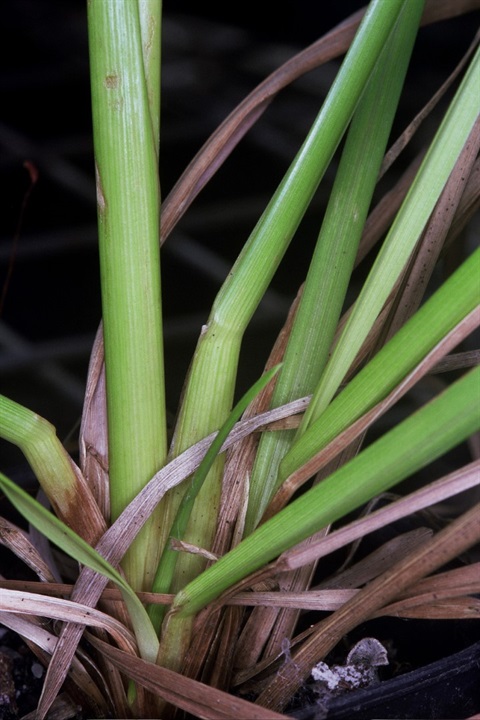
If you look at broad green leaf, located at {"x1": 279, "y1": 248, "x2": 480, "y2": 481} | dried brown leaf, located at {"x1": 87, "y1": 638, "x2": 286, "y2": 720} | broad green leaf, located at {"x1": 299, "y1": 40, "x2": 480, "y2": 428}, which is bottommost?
dried brown leaf, located at {"x1": 87, "y1": 638, "x2": 286, "y2": 720}

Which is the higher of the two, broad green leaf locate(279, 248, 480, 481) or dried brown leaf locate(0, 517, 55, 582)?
broad green leaf locate(279, 248, 480, 481)

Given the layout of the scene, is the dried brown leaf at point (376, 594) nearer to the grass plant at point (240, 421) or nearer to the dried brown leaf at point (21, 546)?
the grass plant at point (240, 421)

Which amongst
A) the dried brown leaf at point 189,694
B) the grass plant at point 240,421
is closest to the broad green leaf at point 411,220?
the grass plant at point 240,421

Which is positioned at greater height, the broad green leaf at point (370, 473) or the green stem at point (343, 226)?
the green stem at point (343, 226)

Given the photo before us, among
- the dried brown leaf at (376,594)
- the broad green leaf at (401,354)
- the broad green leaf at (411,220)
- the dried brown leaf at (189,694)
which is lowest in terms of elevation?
the dried brown leaf at (189,694)

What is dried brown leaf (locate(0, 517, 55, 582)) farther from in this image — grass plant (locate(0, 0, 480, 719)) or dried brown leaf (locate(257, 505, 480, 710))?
dried brown leaf (locate(257, 505, 480, 710))

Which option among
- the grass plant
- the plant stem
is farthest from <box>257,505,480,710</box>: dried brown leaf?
the plant stem

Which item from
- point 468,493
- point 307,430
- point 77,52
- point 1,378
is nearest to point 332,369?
point 307,430

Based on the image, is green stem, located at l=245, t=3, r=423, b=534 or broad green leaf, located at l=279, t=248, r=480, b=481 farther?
green stem, located at l=245, t=3, r=423, b=534
